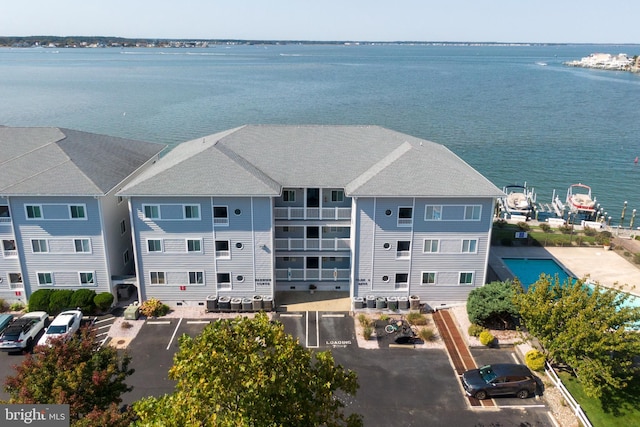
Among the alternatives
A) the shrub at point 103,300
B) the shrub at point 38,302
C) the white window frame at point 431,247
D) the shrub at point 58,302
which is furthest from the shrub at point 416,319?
the shrub at point 38,302

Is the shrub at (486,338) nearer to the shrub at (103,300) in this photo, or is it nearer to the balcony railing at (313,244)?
the balcony railing at (313,244)

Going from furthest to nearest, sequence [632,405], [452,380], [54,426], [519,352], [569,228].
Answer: [569,228] → [519,352] → [452,380] → [632,405] → [54,426]

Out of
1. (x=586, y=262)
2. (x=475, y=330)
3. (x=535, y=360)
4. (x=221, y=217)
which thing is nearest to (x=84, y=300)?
(x=221, y=217)

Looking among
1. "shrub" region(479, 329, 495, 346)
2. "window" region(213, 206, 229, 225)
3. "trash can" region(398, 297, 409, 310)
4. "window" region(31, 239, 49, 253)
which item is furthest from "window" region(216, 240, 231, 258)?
"shrub" region(479, 329, 495, 346)

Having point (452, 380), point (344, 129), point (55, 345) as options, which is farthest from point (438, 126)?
point (55, 345)

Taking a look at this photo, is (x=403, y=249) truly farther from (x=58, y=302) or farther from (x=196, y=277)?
(x=58, y=302)

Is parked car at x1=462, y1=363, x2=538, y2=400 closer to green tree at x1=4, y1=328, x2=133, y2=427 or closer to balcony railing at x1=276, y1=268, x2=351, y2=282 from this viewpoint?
balcony railing at x1=276, y1=268, x2=351, y2=282

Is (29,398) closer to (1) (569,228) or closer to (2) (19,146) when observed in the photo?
(2) (19,146)
